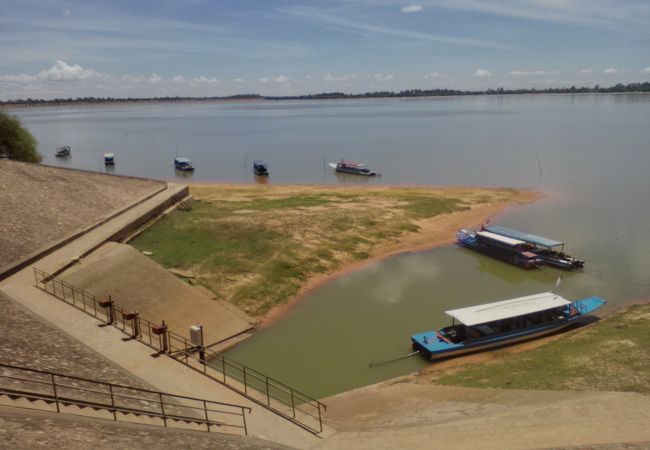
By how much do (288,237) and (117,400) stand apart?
24.8 m

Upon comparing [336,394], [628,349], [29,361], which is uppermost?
[29,361]

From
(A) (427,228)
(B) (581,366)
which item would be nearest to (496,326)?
(B) (581,366)

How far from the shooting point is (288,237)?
3928 centimetres

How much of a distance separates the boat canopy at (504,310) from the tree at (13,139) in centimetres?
5665

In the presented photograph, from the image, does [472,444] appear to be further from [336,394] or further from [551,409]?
[336,394]

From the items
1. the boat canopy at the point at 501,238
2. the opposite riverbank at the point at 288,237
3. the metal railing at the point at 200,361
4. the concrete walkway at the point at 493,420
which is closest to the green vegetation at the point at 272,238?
the opposite riverbank at the point at 288,237

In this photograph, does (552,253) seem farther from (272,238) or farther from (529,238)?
(272,238)

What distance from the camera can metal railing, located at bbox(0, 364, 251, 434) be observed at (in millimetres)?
13781

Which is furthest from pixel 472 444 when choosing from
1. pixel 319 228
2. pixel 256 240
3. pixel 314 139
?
pixel 314 139

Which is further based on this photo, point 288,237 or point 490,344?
point 288,237

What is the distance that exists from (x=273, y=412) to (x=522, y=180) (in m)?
70.9

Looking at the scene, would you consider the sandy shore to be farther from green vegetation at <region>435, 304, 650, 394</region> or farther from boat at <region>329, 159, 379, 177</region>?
green vegetation at <region>435, 304, 650, 394</region>

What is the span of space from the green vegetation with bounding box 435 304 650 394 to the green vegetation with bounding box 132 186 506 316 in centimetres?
1417

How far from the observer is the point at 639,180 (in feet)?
240
